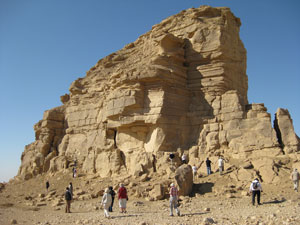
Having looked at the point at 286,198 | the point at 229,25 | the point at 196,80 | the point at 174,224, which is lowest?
the point at 174,224

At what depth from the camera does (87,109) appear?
2681cm

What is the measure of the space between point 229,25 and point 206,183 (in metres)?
13.7

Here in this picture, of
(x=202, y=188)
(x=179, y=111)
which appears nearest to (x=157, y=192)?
(x=202, y=188)

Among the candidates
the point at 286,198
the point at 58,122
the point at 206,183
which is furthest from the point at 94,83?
the point at 286,198

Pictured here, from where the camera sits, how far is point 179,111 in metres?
21.3

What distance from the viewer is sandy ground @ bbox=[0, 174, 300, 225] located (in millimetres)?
9828

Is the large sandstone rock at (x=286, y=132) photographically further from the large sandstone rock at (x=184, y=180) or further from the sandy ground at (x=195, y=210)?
the large sandstone rock at (x=184, y=180)

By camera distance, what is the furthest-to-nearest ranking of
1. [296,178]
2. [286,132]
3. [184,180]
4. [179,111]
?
1. [179,111]
2. [286,132]
3. [184,180]
4. [296,178]

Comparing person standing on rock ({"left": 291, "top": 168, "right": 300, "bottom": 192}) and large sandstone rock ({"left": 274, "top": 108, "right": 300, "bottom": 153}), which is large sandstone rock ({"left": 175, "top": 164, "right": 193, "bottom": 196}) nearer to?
person standing on rock ({"left": 291, "top": 168, "right": 300, "bottom": 192})

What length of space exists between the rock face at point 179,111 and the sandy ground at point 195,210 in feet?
8.77

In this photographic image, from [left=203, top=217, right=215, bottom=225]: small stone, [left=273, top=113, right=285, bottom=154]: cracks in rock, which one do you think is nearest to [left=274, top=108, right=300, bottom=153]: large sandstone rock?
[left=273, top=113, right=285, bottom=154]: cracks in rock

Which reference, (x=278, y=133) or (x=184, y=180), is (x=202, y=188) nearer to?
(x=184, y=180)

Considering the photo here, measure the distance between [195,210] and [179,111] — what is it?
1041cm

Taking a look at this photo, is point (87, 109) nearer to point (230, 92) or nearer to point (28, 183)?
point (28, 183)
